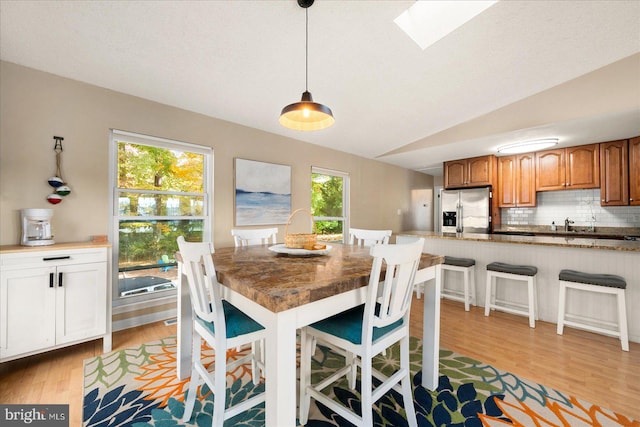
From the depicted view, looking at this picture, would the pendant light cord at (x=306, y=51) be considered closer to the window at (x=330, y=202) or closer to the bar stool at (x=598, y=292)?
the window at (x=330, y=202)

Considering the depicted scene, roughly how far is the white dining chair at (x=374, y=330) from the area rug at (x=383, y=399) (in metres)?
0.28

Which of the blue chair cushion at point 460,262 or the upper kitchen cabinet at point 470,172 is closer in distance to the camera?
the blue chair cushion at point 460,262

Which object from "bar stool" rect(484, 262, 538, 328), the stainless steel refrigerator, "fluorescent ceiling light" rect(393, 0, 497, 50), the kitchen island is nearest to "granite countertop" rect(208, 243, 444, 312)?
"bar stool" rect(484, 262, 538, 328)

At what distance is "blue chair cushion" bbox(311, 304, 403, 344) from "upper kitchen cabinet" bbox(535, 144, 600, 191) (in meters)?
4.42

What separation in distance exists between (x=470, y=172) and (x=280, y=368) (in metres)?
5.06

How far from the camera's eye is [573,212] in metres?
4.30

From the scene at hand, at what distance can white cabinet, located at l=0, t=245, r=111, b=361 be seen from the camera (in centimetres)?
182

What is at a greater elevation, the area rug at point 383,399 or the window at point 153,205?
the window at point 153,205

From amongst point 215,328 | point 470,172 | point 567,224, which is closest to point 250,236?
point 215,328

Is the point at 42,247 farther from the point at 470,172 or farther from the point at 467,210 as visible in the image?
the point at 470,172

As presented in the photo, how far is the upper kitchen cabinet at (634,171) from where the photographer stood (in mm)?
3516

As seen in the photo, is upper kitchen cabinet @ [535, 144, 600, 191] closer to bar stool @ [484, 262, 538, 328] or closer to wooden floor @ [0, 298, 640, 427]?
bar stool @ [484, 262, 538, 328]

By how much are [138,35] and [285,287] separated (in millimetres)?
2198

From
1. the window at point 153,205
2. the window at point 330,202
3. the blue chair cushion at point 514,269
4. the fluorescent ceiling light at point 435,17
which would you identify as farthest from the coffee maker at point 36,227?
the blue chair cushion at point 514,269
